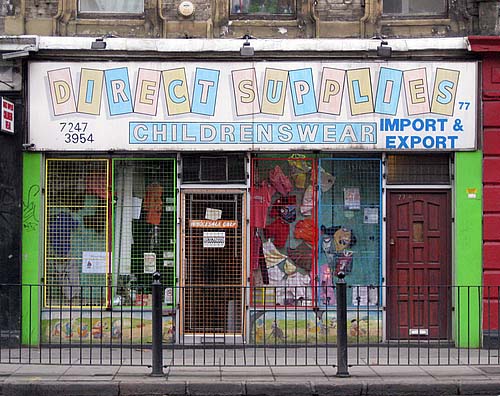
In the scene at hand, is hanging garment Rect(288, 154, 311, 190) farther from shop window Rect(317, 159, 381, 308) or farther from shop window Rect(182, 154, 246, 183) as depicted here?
shop window Rect(182, 154, 246, 183)

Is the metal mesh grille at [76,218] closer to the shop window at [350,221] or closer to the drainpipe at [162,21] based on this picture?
the drainpipe at [162,21]

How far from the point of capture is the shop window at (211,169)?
591 inches

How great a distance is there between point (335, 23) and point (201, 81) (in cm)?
239

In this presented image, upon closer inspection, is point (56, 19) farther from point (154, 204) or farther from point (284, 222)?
point (284, 222)

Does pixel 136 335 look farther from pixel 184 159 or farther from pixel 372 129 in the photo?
pixel 372 129

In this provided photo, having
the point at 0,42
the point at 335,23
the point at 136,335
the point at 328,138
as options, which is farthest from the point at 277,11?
the point at 136,335

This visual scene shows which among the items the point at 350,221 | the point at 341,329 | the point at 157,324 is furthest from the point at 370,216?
the point at 157,324

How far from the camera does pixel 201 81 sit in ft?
48.8

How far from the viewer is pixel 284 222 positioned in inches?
595

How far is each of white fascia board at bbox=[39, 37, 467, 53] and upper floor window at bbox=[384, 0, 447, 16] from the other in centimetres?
73

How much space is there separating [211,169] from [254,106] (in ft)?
4.08

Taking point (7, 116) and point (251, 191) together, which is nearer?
point (7, 116)

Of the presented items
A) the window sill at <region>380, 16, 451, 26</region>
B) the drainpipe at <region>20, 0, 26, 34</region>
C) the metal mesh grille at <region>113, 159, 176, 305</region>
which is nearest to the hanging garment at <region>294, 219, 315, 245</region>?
the metal mesh grille at <region>113, 159, 176, 305</region>

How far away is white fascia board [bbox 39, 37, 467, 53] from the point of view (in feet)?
48.5
